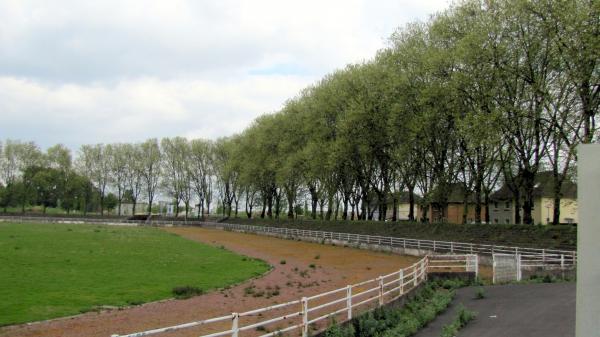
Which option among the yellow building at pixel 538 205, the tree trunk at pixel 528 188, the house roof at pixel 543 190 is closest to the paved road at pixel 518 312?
the tree trunk at pixel 528 188

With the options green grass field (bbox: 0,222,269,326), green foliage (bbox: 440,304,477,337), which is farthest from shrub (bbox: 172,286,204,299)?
green foliage (bbox: 440,304,477,337)

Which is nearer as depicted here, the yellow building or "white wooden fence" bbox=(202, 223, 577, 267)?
"white wooden fence" bbox=(202, 223, 577, 267)

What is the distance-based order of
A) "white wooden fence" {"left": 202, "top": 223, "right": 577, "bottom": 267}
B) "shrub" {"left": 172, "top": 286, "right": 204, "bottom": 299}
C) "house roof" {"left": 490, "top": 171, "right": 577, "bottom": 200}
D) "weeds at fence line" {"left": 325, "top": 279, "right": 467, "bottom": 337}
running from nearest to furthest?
"weeds at fence line" {"left": 325, "top": 279, "right": 467, "bottom": 337} < "shrub" {"left": 172, "top": 286, "right": 204, "bottom": 299} < "white wooden fence" {"left": 202, "top": 223, "right": 577, "bottom": 267} < "house roof" {"left": 490, "top": 171, "right": 577, "bottom": 200}

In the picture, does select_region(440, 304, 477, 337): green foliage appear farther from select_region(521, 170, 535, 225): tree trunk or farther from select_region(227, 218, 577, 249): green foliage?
select_region(521, 170, 535, 225): tree trunk

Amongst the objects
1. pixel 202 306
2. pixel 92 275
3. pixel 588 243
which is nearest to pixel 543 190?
pixel 92 275

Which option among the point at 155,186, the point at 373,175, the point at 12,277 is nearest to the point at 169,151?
the point at 155,186

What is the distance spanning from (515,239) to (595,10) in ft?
52.9

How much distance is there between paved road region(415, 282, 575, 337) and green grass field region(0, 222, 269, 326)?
32.5 feet

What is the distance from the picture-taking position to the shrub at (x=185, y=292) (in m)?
19.0

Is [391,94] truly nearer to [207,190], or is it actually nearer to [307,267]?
[307,267]

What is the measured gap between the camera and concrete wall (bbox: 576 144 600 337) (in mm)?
3068

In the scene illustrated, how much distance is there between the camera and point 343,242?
177 ft

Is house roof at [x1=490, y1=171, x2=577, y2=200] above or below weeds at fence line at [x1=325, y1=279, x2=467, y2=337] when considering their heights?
above

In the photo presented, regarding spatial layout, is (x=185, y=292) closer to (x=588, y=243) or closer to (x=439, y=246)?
(x=588, y=243)
